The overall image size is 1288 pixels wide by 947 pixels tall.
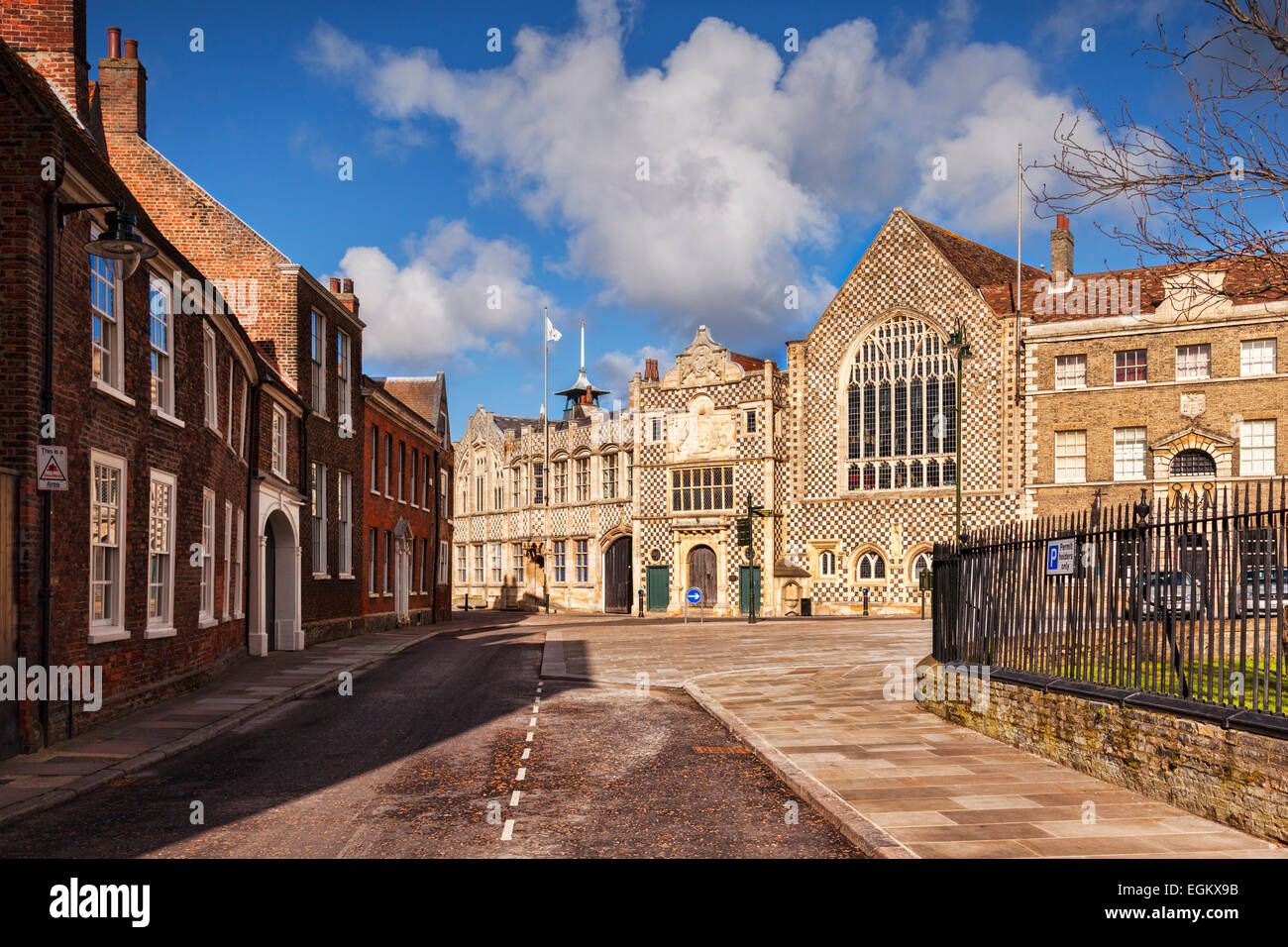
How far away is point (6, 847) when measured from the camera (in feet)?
25.4

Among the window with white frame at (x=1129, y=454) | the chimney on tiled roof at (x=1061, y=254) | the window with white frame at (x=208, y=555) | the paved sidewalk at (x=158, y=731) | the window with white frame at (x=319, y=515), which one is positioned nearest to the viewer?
the paved sidewalk at (x=158, y=731)

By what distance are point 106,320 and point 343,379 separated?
55.6ft

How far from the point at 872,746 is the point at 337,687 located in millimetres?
10114

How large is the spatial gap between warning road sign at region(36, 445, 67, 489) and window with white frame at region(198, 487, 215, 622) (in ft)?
21.7

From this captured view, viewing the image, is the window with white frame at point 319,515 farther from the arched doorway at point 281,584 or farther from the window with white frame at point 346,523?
the arched doorway at point 281,584

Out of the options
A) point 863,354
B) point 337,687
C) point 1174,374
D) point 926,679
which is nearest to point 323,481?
point 337,687

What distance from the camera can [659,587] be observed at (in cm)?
5069

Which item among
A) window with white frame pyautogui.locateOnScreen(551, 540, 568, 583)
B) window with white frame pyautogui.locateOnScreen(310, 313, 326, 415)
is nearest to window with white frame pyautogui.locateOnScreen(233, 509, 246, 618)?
window with white frame pyautogui.locateOnScreen(310, 313, 326, 415)

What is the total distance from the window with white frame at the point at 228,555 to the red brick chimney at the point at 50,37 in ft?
23.6

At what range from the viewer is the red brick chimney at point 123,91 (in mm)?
24484

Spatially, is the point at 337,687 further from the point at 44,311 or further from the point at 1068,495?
the point at 1068,495

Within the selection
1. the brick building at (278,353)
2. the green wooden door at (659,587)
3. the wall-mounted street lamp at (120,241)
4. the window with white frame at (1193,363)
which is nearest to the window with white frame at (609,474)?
the green wooden door at (659,587)

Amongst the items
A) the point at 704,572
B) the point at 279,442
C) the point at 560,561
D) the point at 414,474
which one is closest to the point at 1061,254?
the point at 704,572

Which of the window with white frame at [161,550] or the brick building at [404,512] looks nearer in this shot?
the window with white frame at [161,550]
